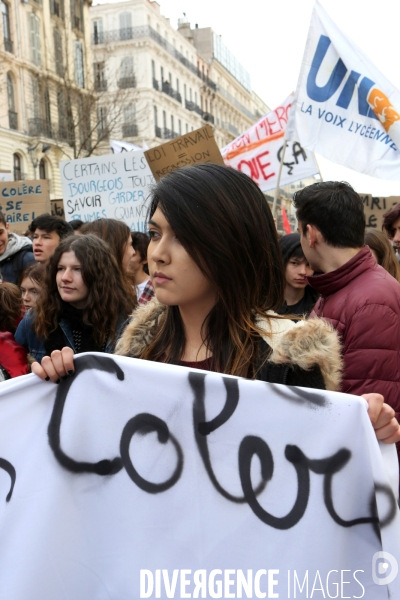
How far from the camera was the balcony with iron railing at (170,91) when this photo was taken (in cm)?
5094

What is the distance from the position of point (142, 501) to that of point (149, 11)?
175 ft

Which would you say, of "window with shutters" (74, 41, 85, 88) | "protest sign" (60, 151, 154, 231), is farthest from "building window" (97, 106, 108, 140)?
"protest sign" (60, 151, 154, 231)

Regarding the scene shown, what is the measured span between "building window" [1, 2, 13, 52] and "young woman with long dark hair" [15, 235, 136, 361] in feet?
97.9

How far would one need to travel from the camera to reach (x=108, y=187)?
699cm

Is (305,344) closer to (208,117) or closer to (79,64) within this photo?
(79,64)

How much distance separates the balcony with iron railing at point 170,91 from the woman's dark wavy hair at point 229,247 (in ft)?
169

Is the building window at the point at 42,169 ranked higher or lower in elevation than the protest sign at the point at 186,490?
higher

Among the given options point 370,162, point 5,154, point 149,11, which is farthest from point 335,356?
point 149,11

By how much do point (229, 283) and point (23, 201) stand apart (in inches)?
234

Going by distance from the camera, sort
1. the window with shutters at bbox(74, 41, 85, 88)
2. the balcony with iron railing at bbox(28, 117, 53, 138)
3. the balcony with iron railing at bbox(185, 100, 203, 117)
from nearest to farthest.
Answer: the balcony with iron railing at bbox(28, 117, 53, 138) < the window with shutters at bbox(74, 41, 85, 88) < the balcony with iron railing at bbox(185, 100, 203, 117)

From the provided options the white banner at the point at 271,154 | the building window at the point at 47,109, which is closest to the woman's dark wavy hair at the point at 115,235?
the white banner at the point at 271,154

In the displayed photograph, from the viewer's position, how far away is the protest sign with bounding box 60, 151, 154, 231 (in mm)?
6906

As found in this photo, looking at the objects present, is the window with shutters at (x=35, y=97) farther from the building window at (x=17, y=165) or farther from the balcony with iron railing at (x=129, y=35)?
the balcony with iron railing at (x=129, y=35)

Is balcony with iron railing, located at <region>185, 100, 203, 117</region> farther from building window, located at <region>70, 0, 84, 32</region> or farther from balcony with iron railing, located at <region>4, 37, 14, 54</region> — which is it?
balcony with iron railing, located at <region>4, 37, 14, 54</region>
